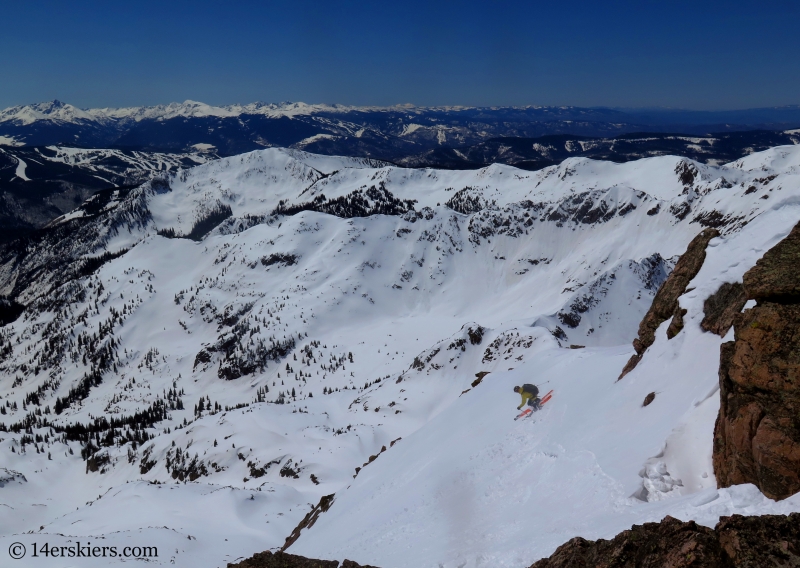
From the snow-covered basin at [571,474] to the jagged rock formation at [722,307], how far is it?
0.47 metres

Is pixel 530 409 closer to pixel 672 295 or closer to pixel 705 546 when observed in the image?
pixel 672 295

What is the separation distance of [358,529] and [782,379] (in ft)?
79.5

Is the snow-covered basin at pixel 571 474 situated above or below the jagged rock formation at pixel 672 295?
below

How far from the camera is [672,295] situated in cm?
2856

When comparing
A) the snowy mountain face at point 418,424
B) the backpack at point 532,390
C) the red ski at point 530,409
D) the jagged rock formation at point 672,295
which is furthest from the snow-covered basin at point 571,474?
the backpack at point 532,390

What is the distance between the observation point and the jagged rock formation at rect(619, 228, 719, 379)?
27.8 meters

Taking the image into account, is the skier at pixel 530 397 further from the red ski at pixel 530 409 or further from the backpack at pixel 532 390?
the red ski at pixel 530 409

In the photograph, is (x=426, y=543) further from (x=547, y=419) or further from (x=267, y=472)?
(x=267, y=472)

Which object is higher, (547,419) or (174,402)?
(547,419)

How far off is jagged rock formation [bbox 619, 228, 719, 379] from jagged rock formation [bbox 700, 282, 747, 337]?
235 centimetres

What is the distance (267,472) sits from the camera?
77.2 m

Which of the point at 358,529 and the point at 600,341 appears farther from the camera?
the point at 600,341

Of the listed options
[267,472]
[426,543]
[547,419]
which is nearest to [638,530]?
[426,543]

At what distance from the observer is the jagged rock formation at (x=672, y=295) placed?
27.8 meters
